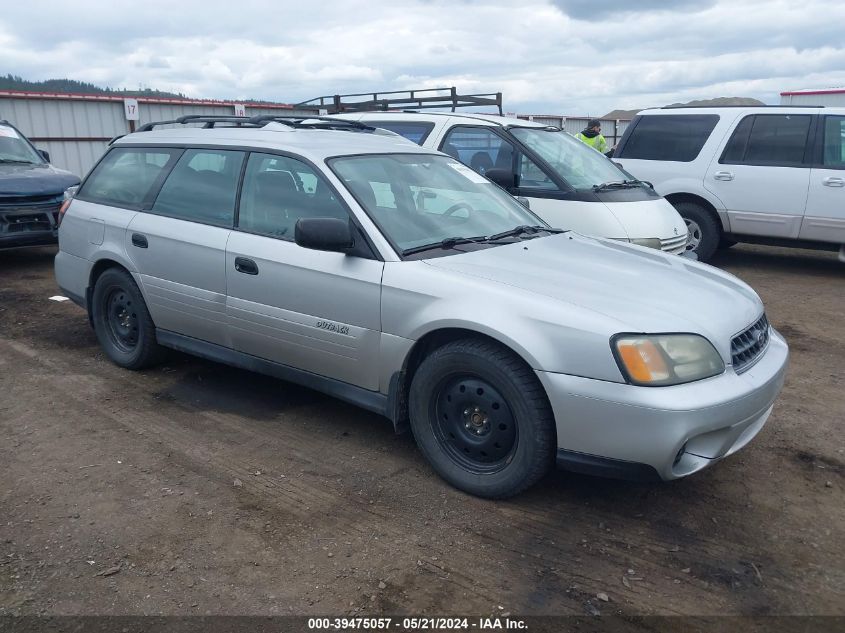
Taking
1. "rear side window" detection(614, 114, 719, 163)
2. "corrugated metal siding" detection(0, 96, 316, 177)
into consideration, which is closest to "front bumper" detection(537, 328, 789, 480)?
"rear side window" detection(614, 114, 719, 163)

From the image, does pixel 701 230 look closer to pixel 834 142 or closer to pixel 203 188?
pixel 834 142

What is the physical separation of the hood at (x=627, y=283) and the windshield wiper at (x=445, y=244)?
125 millimetres

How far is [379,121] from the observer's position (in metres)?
7.88

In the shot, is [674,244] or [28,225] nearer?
[674,244]

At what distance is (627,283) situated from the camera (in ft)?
11.7

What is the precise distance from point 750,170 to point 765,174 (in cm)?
17

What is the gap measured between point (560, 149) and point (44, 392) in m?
5.16

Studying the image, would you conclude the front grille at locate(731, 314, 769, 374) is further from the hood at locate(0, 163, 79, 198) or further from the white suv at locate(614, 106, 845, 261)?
the hood at locate(0, 163, 79, 198)

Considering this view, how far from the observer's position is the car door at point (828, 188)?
27.1ft

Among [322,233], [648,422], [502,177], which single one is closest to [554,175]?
[502,177]

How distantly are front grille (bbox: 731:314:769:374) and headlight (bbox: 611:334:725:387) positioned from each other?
0.72ft

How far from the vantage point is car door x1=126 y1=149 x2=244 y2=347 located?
4457 millimetres

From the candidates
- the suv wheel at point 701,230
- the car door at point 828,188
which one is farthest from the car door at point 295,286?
the car door at point 828,188

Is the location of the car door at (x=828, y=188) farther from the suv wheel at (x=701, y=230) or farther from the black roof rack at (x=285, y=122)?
the black roof rack at (x=285, y=122)
